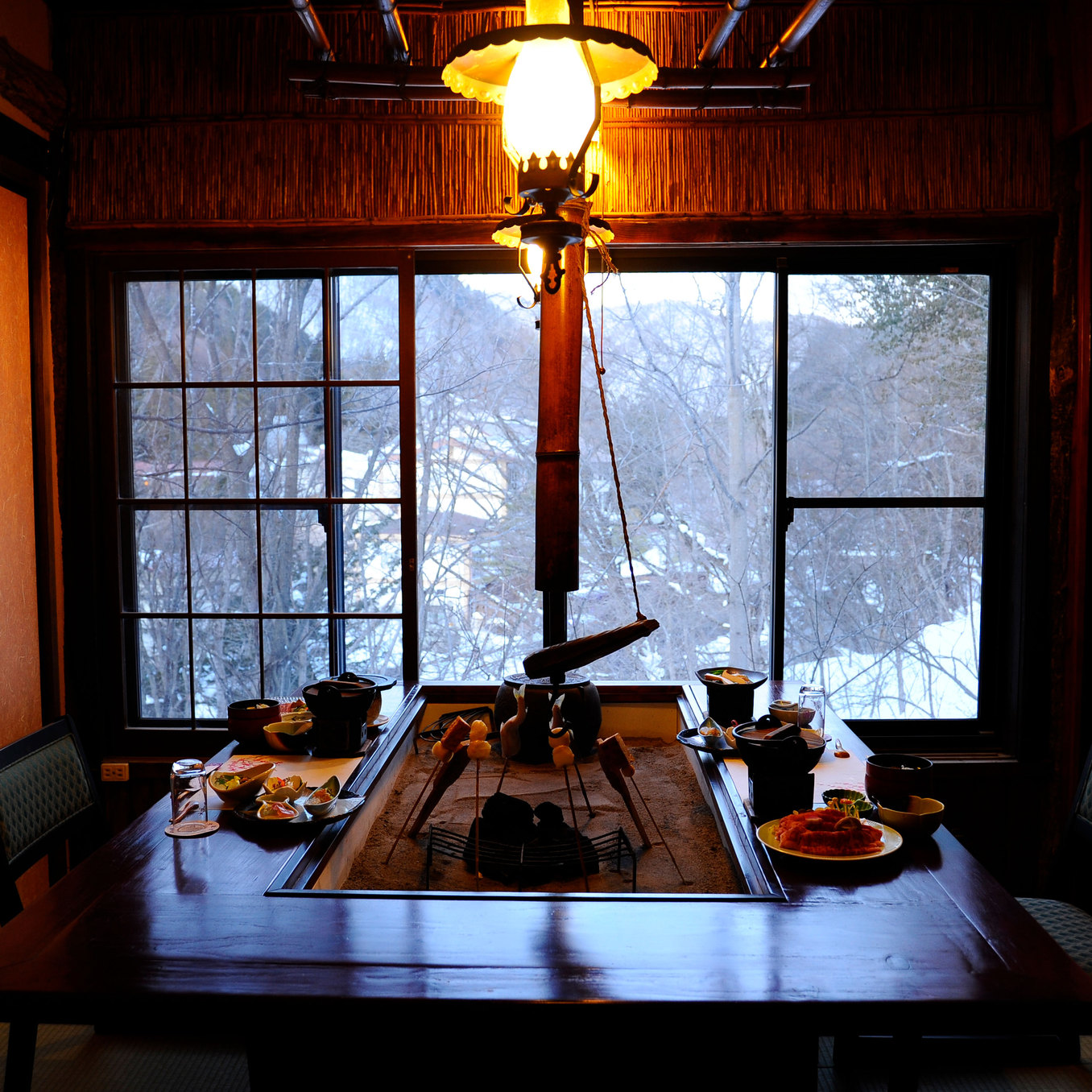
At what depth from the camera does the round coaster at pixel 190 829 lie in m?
1.89

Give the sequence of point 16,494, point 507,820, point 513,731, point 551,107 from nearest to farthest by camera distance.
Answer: point 551,107
point 507,820
point 513,731
point 16,494

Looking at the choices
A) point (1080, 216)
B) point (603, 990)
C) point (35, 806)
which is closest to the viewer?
point (603, 990)

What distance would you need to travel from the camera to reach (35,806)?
86.2 inches

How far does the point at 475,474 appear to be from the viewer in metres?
5.46

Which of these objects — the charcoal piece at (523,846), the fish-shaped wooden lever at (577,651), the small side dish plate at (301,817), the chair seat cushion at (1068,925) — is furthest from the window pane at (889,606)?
the small side dish plate at (301,817)

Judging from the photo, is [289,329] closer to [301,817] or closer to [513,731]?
[513,731]

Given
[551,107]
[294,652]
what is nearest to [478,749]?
[551,107]

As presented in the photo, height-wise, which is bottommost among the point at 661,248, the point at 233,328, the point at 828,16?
the point at 233,328

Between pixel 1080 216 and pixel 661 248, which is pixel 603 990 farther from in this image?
pixel 1080 216

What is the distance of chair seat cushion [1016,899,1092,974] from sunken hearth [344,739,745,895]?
2.79ft

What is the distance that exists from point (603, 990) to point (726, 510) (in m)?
4.42

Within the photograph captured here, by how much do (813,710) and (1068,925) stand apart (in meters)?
0.78

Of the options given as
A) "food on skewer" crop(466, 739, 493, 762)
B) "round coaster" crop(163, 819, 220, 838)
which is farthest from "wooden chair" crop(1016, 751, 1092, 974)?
"round coaster" crop(163, 819, 220, 838)

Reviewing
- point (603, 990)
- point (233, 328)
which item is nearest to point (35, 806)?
point (603, 990)
